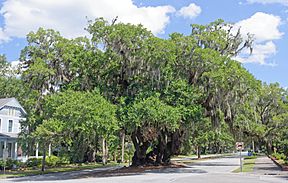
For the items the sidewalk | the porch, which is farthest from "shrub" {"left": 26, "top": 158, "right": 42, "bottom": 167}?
the sidewalk

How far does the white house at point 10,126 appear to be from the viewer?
1522 inches

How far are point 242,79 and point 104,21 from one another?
9.89 metres

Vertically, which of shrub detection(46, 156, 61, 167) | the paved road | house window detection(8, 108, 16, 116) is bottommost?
shrub detection(46, 156, 61, 167)

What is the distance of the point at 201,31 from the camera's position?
2817 centimetres

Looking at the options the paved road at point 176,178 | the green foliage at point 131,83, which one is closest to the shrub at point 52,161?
the green foliage at point 131,83

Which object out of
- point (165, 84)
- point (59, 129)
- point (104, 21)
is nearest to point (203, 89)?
point (165, 84)

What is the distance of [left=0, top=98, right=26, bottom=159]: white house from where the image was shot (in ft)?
127

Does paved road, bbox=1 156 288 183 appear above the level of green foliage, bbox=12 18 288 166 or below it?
below

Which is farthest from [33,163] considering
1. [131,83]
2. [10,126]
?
[131,83]

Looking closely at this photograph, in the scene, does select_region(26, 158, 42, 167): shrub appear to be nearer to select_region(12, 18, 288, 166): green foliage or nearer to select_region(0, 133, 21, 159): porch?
select_region(0, 133, 21, 159): porch

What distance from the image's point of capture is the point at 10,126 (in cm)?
4162

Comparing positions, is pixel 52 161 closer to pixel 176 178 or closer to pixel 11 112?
pixel 11 112

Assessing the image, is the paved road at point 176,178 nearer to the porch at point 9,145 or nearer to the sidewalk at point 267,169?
the sidewalk at point 267,169

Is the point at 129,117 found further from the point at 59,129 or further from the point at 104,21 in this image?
the point at 104,21
